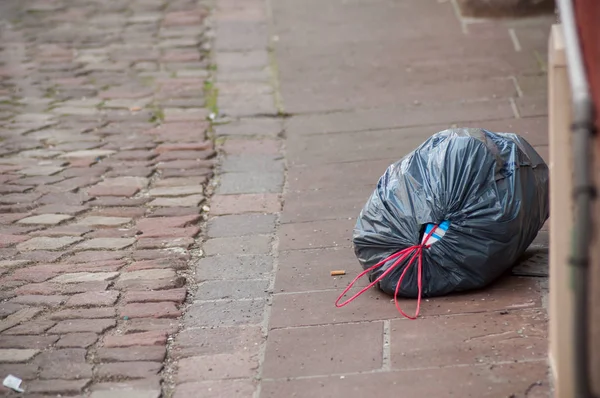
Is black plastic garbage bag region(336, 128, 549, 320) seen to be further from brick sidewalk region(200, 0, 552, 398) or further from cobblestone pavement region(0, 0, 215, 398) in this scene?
cobblestone pavement region(0, 0, 215, 398)

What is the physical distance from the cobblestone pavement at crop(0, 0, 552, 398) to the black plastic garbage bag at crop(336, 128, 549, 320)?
0.38 ft

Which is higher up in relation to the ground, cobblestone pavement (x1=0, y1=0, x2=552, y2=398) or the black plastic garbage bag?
the black plastic garbage bag

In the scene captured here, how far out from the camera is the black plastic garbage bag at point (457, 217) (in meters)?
3.81

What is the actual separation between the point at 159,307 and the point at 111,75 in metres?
3.52

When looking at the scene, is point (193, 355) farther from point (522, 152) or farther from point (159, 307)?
point (522, 152)

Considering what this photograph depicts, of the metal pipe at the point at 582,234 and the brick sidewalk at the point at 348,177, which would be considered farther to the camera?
the brick sidewalk at the point at 348,177

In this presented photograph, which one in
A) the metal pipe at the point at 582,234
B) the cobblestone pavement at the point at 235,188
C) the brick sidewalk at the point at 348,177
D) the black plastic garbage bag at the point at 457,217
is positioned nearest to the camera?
the metal pipe at the point at 582,234

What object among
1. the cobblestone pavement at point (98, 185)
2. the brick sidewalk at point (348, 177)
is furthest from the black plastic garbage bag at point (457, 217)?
the cobblestone pavement at point (98, 185)

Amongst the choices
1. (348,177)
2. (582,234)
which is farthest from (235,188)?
(582,234)

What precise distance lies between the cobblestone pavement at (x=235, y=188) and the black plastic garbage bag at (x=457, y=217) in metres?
0.12

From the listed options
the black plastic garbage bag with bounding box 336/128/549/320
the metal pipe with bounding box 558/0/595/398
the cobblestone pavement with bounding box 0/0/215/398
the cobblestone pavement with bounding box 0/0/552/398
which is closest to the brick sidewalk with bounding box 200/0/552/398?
the cobblestone pavement with bounding box 0/0/552/398

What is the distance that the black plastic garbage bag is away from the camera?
3.81 m

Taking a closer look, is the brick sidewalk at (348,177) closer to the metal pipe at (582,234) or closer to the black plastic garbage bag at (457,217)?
the black plastic garbage bag at (457,217)

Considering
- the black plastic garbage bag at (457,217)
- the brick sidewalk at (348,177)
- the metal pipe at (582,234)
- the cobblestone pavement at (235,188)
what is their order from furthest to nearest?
1. the black plastic garbage bag at (457,217)
2. the cobblestone pavement at (235,188)
3. the brick sidewalk at (348,177)
4. the metal pipe at (582,234)
